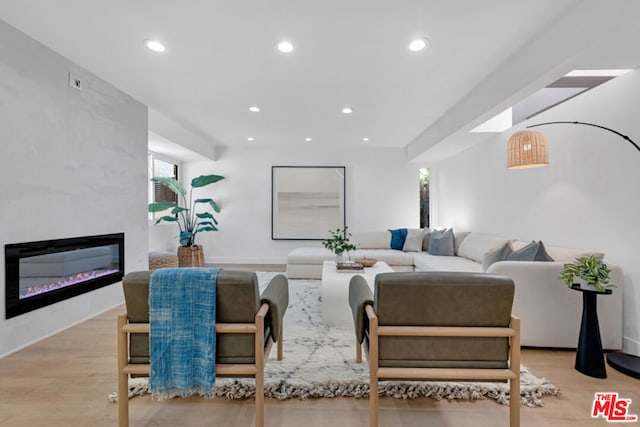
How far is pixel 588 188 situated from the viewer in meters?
2.71

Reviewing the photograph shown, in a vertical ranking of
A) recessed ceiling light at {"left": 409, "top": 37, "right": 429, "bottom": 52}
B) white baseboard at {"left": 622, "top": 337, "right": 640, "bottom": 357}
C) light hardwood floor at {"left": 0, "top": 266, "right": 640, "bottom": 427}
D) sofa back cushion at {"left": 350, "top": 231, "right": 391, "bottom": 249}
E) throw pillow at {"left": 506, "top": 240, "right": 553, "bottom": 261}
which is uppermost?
recessed ceiling light at {"left": 409, "top": 37, "right": 429, "bottom": 52}

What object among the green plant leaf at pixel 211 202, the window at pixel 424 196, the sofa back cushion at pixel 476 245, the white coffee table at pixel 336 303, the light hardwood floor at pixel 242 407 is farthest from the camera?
the window at pixel 424 196

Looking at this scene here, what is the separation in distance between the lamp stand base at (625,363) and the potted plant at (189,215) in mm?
5432

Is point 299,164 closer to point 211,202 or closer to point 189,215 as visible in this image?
point 211,202

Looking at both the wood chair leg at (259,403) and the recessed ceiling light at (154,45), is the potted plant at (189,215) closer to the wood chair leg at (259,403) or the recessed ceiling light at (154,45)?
the recessed ceiling light at (154,45)

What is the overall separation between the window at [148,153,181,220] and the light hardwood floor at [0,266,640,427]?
3.95 metres

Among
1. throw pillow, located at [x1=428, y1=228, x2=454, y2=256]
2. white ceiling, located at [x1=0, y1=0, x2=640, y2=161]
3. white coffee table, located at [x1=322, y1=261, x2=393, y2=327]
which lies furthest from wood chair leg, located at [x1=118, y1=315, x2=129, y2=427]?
throw pillow, located at [x1=428, y1=228, x2=454, y2=256]

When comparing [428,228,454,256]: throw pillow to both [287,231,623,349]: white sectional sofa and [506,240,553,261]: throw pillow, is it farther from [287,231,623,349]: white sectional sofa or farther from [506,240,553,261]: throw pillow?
[287,231,623,349]: white sectional sofa

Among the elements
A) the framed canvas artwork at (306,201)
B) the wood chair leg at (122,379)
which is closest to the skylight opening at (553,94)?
A: the framed canvas artwork at (306,201)

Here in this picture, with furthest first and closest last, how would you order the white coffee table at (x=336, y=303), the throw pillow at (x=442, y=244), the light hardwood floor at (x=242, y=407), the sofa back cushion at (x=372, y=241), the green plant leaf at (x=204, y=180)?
the green plant leaf at (x=204, y=180), the sofa back cushion at (x=372, y=241), the throw pillow at (x=442, y=244), the white coffee table at (x=336, y=303), the light hardwood floor at (x=242, y=407)

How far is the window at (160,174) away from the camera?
5.60 meters

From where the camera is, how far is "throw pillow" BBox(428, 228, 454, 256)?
4684 mm

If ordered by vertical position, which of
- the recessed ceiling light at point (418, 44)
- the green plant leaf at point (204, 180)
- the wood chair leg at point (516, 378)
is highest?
→ the recessed ceiling light at point (418, 44)

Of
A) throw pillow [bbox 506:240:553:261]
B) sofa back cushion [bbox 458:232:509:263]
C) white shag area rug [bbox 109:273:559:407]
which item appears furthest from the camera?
sofa back cushion [bbox 458:232:509:263]
